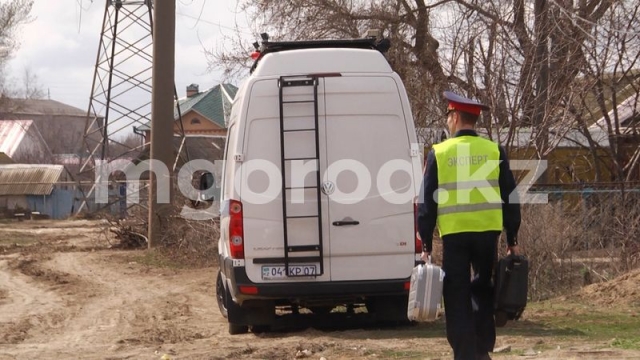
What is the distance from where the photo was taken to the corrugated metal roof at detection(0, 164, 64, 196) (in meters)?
54.1

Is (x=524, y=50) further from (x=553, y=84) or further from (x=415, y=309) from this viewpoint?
(x=415, y=309)

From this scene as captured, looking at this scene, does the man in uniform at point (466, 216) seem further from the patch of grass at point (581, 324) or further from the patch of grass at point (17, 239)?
the patch of grass at point (17, 239)

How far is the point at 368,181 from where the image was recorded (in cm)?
972

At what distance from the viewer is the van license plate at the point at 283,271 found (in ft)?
31.6

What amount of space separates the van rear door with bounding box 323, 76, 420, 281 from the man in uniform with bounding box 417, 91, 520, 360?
2861 millimetres

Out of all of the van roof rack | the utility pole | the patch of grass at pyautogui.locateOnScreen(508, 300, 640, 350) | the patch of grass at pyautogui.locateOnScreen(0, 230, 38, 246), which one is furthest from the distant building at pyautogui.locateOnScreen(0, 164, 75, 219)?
the patch of grass at pyautogui.locateOnScreen(508, 300, 640, 350)

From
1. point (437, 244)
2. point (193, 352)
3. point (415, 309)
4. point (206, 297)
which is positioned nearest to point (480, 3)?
point (437, 244)

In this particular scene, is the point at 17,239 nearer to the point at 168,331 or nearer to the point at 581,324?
the point at 168,331

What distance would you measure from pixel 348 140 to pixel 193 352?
8.54 feet

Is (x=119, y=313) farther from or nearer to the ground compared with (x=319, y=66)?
nearer to the ground

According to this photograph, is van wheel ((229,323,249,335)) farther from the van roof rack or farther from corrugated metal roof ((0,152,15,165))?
corrugated metal roof ((0,152,15,165))

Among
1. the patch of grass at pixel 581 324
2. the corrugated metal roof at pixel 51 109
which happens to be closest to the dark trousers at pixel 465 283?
the patch of grass at pixel 581 324

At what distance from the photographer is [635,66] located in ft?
61.8

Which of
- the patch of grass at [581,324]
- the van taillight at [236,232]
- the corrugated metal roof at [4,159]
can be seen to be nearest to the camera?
the patch of grass at [581,324]
